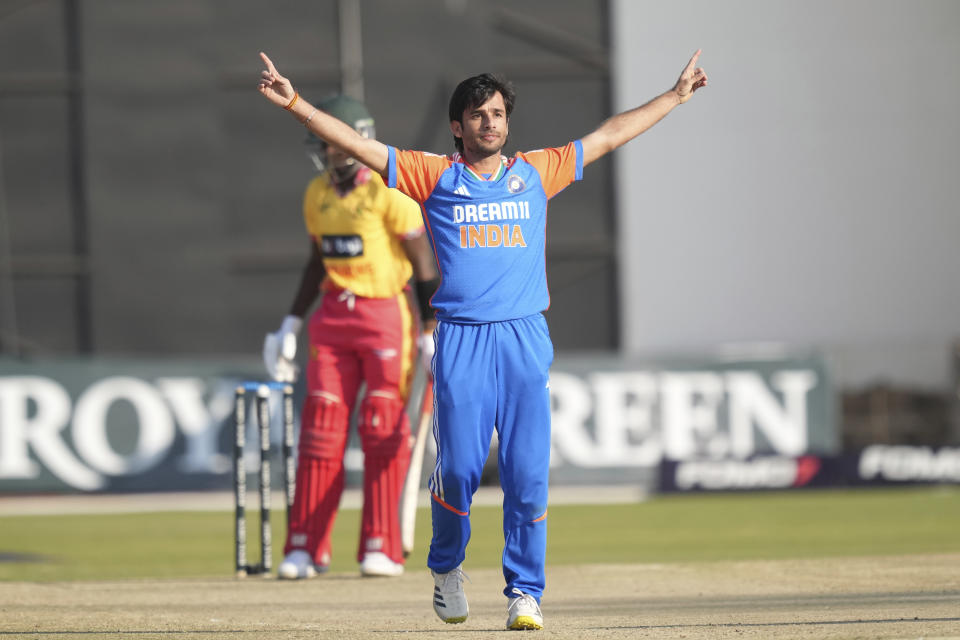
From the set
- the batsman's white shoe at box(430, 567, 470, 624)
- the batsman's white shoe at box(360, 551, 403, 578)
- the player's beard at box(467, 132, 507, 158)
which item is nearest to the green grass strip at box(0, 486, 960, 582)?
the batsman's white shoe at box(360, 551, 403, 578)

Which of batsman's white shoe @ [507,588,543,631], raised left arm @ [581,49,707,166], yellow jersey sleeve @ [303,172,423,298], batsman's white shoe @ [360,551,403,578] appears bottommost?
batsman's white shoe @ [360,551,403,578]

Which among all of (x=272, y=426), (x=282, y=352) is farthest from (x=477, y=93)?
(x=272, y=426)

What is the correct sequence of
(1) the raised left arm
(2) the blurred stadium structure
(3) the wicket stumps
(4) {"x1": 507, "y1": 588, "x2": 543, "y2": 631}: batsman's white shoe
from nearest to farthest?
(4) {"x1": 507, "y1": 588, "x2": 543, "y2": 631}: batsman's white shoe < (1) the raised left arm < (3) the wicket stumps < (2) the blurred stadium structure

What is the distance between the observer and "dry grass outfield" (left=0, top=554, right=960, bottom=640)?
16.9 feet

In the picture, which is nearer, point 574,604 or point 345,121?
point 574,604

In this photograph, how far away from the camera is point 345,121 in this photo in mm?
7648

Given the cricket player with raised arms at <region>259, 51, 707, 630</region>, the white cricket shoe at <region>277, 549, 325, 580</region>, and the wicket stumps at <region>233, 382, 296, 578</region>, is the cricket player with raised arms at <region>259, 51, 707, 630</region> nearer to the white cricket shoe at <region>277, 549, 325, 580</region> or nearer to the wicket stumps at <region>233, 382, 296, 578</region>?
the white cricket shoe at <region>277, 549, 325, 580</region>

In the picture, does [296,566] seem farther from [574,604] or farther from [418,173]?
[418,173]

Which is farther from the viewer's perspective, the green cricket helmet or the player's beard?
the green cricket helmet

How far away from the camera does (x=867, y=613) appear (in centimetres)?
547

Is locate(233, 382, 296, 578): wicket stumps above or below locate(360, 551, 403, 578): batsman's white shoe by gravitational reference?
above

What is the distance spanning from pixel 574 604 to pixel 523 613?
45.8 inches

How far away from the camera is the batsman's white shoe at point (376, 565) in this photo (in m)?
7.52

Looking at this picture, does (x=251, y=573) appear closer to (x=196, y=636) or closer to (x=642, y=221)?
(x=196, y=636)
